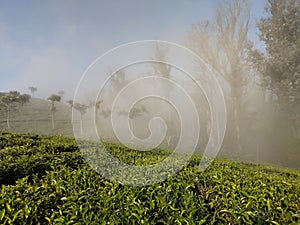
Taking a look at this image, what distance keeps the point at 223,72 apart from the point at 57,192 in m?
25.9

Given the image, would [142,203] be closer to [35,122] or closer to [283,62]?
[283,62]

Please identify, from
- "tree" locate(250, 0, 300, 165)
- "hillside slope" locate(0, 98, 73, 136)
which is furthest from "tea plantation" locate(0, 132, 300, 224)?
"hillside slope" locate(0, 98, 73, 136)

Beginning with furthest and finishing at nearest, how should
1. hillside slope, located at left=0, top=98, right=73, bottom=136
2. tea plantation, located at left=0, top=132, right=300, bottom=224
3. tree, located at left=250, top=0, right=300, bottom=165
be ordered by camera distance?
hillside slope, located at left=0, top=98, right=73, bottom=136 < tree, located at left=250, top=0, right=300, bottom=165 < tea plantation, located at left=0, top=132, right=300, bottom=224

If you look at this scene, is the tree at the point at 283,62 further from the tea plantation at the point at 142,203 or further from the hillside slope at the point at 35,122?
the hillside slope at the point at 35,122

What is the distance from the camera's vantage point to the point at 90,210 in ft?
6.72

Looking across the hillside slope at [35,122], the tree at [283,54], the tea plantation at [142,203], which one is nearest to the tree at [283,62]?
the tree at [283,54]

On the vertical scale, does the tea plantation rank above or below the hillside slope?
below

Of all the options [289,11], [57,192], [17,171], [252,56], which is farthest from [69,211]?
[289,11]

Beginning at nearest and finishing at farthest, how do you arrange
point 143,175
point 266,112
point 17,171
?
1. point 143,175
2. point 17,171
3. point 266,112

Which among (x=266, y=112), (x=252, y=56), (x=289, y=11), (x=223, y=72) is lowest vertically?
(x=266, y=112)

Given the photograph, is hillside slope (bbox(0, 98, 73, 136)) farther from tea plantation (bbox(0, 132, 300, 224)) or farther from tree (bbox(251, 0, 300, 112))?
tea plantation (bbox(0, 132, 300, 224))

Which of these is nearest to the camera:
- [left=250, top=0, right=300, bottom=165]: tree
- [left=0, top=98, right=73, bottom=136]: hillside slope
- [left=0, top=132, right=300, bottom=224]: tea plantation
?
[left=0, top=132, right=300, bottom=224]: tea plantation

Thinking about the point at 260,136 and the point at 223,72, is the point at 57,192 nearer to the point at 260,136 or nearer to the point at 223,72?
the point at 223,72

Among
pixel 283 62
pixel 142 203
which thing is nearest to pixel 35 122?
pixel 283 62
